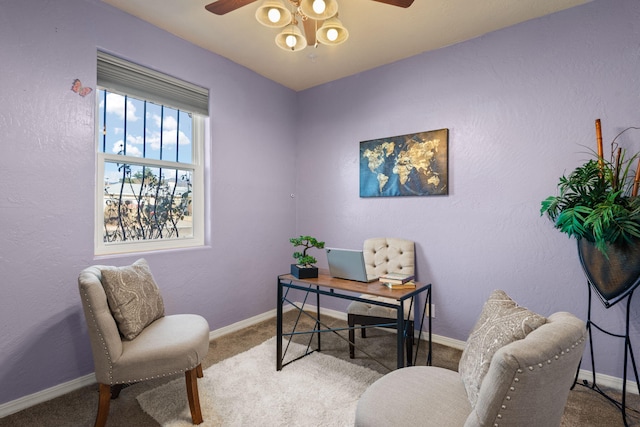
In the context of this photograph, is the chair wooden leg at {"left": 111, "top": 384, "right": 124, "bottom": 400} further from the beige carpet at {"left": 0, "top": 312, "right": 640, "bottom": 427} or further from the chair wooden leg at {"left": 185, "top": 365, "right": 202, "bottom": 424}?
the chair wooden leg at {"left": 185, "top": 365, "right": 202, "bottom": 424}

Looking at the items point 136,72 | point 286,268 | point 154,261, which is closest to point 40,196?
point 154,261

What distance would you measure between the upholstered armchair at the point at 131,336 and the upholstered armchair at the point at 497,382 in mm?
1074

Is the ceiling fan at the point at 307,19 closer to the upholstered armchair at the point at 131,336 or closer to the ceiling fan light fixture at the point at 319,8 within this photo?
the ceiling fan light fixture at the point at 319,8

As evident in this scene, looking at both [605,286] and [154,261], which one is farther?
[154,261]

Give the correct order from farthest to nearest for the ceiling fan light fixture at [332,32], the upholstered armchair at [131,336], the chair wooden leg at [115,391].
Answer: the chair wooden leg at [115,391] → the ceiling fan light fixture at [332,32] → the upholstered armchair at [131,336]

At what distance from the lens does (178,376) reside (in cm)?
233

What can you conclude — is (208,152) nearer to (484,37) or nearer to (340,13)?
(340,13)

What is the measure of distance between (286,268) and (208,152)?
5.45ft

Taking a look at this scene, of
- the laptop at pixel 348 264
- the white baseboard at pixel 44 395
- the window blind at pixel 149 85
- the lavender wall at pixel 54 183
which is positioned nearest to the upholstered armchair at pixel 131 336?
the white baseboard at pixel 44 395

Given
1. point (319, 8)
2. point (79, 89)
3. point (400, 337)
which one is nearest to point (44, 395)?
point (79, 89)

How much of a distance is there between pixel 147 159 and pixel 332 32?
73.6 inches

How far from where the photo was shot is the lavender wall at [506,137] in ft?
7.47

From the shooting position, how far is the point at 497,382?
94 cm

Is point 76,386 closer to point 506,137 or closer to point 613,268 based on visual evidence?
point 613,268
